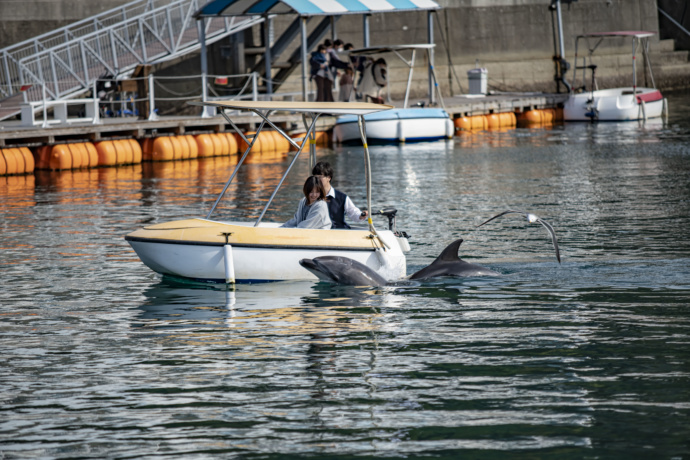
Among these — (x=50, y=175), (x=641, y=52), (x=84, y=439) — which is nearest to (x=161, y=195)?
(x=50, y=175)

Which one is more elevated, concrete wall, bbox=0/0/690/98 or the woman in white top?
concrete wall, bbox=0/0/690/98

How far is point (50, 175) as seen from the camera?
84.1 feet

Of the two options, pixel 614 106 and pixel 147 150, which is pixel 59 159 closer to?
pixel 147 150

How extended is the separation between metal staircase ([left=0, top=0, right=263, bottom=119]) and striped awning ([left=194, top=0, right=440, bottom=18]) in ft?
2.99

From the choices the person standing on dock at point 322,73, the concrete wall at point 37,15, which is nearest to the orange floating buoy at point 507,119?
the person standing on dock at point 322,73

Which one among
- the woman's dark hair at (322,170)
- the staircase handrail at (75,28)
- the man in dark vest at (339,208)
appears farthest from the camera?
the staircase handrail at (75,28)

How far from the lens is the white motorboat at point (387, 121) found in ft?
108

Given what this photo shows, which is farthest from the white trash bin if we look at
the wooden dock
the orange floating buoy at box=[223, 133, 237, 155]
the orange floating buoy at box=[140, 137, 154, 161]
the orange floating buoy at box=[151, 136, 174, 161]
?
the orange floating buoy at box=[140, 137, 154, 161]

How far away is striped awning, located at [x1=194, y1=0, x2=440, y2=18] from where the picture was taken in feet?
102

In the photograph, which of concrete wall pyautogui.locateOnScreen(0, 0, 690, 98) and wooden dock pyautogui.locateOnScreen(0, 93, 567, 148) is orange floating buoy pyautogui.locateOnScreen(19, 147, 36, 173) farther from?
concrete wall pyautogui.locateOnScreen(0, 0, 690, 98)

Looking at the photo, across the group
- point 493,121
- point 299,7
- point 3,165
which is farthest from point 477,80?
point 3,165

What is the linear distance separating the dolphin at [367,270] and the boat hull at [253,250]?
0.44 feet

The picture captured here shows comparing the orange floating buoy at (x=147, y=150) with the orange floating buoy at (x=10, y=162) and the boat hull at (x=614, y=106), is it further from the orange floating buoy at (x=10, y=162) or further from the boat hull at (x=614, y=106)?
the boat hull at (x=614, y=106)

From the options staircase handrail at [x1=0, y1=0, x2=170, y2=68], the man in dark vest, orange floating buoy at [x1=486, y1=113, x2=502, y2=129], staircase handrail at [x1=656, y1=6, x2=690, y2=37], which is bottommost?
the man in dark vest
